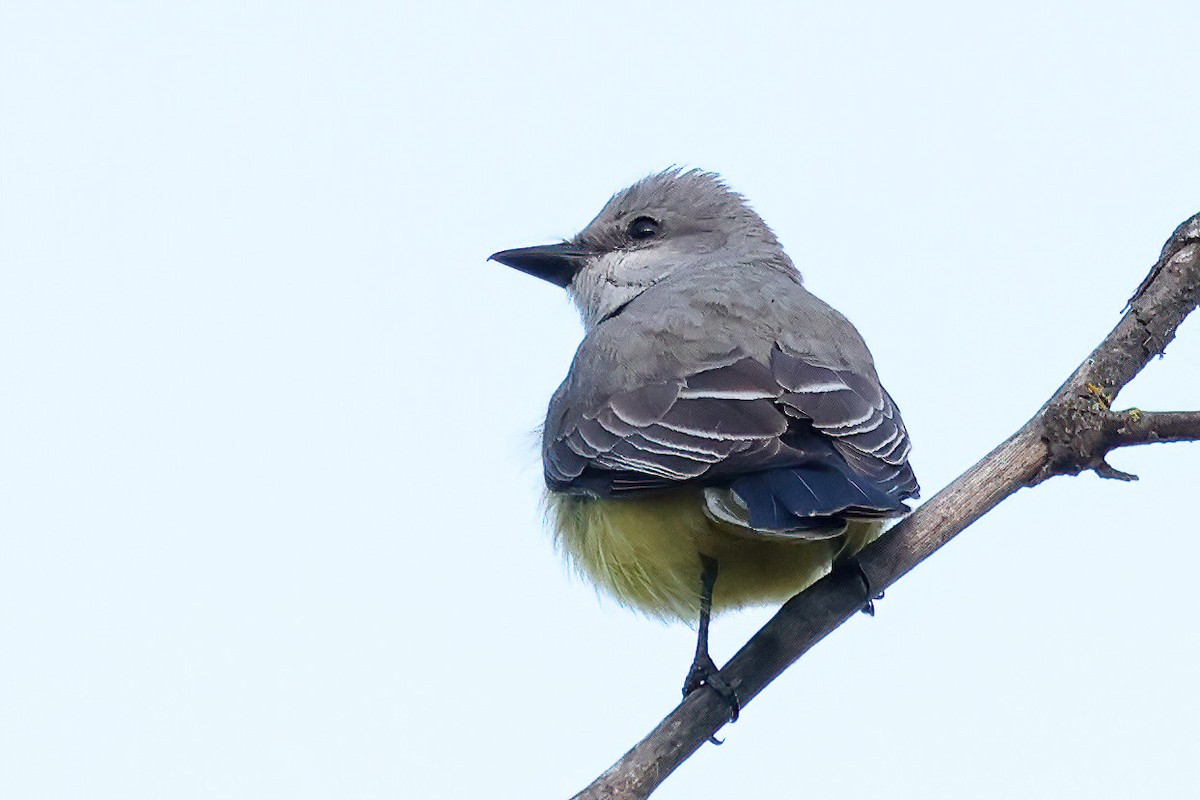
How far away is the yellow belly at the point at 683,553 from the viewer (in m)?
6.02

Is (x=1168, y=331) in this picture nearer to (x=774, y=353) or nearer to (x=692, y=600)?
(x=774, y=353)

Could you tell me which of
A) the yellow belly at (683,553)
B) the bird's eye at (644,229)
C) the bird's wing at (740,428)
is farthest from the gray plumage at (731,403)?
the bird's eye at (644,229)

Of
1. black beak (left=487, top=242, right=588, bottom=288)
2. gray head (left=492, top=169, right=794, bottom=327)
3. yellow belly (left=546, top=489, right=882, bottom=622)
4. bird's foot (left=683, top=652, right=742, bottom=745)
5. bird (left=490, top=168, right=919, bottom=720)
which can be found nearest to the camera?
bird's foot (left=683, top=652, right=742, bottom=745)

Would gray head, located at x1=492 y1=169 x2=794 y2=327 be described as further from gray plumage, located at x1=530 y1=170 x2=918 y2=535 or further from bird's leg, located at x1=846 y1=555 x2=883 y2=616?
bird's leg, located at x1=846 y1=555 x2=883 y2=616

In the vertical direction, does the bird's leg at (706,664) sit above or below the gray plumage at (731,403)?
below

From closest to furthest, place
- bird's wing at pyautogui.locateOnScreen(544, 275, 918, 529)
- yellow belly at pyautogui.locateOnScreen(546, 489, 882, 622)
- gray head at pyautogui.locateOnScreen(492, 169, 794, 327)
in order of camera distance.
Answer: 1. bird's wing at pyautogui.locateOnScreen(544, 275, 918, 529)
2. yellow belly at pyautogui.locateOnScreen(546, 489, 882, 622)
3. gray head at pyautogui.locateOnScreen(492, 169, 794, 327)

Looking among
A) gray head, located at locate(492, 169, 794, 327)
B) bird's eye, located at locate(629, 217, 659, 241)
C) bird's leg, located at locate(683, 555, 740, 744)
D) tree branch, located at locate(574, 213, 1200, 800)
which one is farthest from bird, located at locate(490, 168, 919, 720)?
bird's eye, located at locate(629, 217, 659, 241)

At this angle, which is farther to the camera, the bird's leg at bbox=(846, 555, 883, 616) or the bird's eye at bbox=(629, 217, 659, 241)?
the bird's eye at bbox=(629, 217, 659, 241)

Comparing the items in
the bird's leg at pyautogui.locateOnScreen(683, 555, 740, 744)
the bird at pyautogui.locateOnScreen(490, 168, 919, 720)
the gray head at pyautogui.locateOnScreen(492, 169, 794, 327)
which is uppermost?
the gray head at pyautogui.locateOnScreen(492, 169, 794, 327)

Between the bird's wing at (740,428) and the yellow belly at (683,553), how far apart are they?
0.14 metres

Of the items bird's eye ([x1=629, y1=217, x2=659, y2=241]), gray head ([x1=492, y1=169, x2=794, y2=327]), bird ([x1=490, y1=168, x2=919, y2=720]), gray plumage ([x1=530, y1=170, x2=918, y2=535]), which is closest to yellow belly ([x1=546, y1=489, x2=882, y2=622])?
bird ([x1=490, y1=168, x2=919, y2=720])

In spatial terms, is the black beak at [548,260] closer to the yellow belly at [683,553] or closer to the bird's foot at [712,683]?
the yellow belly at [683,553]

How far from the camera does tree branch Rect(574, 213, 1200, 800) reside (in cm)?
554

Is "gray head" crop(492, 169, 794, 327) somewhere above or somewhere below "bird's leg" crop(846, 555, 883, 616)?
above
